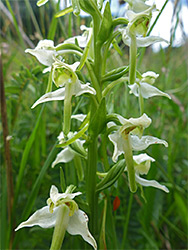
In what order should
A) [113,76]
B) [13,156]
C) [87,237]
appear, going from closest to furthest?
1. [87,237]
2. [113,76]
3. [13,156]

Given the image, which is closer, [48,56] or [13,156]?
[48,56]

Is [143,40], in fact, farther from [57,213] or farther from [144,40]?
[57,213]

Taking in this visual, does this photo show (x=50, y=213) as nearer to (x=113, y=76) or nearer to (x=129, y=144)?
(x=129, y=144)

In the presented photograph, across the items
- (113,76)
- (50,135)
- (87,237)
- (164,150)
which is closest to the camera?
(87,237)

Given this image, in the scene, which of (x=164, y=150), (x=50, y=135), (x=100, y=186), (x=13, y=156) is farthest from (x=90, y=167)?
(x=164, y=150)

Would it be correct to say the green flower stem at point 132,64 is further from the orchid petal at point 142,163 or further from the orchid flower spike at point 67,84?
the orchid petal at point 142,163

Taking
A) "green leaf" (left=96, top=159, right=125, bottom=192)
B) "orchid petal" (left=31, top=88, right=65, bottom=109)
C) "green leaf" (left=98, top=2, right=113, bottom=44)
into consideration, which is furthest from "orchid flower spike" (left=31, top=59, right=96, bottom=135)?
"green leaf" (left=96, top=159, right=125, bottom=192)

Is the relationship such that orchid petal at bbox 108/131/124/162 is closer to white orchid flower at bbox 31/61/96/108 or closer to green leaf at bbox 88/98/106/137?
green leaf at bbox 88/98/106/137

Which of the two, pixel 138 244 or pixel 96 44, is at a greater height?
pixel 96 44

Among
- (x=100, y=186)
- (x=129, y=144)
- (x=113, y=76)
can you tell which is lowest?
(x=100, y=186)
